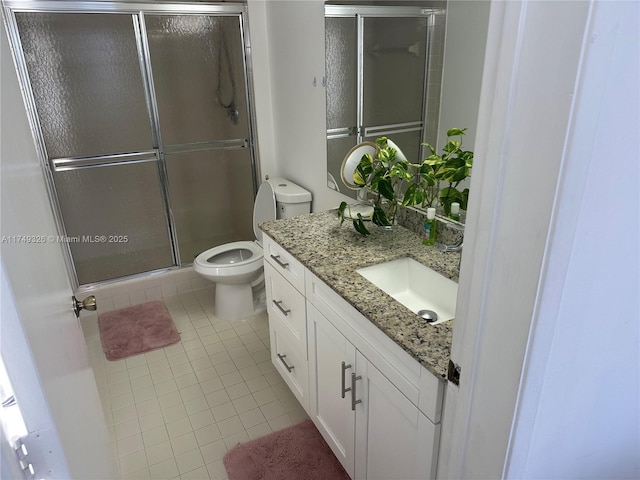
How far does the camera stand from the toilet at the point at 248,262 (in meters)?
2.84

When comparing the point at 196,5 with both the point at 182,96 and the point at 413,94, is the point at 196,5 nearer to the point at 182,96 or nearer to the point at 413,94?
the point at 182,96

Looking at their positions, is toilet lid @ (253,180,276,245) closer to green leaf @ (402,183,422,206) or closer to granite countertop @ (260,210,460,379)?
granite countertop @ (260,210,460,379)

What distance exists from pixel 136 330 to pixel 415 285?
80.8 inches

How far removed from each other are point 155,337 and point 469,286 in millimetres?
2542

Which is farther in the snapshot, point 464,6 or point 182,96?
point 182,96

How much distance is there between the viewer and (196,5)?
117 inches

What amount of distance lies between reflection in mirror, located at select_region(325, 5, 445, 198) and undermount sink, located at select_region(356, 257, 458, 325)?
49 cm

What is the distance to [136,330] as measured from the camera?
300cm

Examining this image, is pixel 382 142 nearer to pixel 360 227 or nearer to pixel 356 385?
pixel 360 227

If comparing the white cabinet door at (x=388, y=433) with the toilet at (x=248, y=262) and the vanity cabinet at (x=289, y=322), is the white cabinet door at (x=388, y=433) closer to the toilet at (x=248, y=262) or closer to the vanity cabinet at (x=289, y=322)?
the vanity cabinet at (x=289, y=322)

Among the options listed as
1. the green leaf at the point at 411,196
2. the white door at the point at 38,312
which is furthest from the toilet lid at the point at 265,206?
the white door at the point at 38,312

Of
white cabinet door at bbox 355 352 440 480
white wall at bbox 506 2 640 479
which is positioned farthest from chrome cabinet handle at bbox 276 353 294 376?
white wall at bbox 506 2 640 479

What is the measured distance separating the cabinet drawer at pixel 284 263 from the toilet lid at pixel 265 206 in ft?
2.75

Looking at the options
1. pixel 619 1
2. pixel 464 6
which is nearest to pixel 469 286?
pixel 619 1
